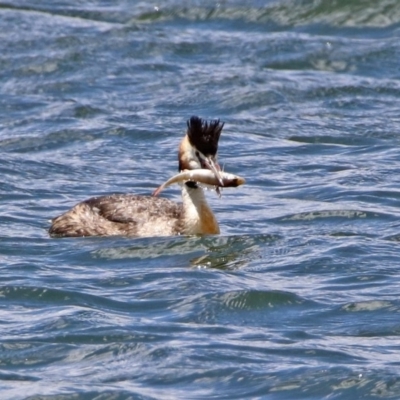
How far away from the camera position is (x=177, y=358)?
420 inches

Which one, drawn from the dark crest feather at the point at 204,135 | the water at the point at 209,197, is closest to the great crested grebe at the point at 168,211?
the dark crest feather at the point at 204,135

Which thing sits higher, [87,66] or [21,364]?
[87,66]

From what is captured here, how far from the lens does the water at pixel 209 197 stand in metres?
10.6

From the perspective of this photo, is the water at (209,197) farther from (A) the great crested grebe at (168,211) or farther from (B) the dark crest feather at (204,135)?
(B) the dark crest feather at (204,135)

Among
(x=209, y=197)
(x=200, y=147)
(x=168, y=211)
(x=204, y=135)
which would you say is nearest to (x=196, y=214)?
(x=168, y=211)

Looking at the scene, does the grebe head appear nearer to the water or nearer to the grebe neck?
the grebe neck

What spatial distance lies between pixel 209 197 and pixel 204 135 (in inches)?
93.5

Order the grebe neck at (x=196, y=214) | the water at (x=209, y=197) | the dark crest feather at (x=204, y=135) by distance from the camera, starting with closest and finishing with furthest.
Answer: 1. the water at (x=209, y=197)
2. the dark crest feather at (x=204, y=135)
3. the grebe neck at (x=196, y=214)

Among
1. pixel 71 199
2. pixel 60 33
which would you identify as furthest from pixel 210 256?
pixel 60 33

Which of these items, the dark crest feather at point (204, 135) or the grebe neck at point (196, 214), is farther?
the grebe neck at point (196, 214)

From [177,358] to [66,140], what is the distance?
780 cm

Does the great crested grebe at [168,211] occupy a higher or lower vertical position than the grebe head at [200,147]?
lower

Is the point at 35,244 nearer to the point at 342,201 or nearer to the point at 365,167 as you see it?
the point at 342,201

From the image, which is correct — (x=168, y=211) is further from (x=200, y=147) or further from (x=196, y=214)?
(x=200, y=147)
